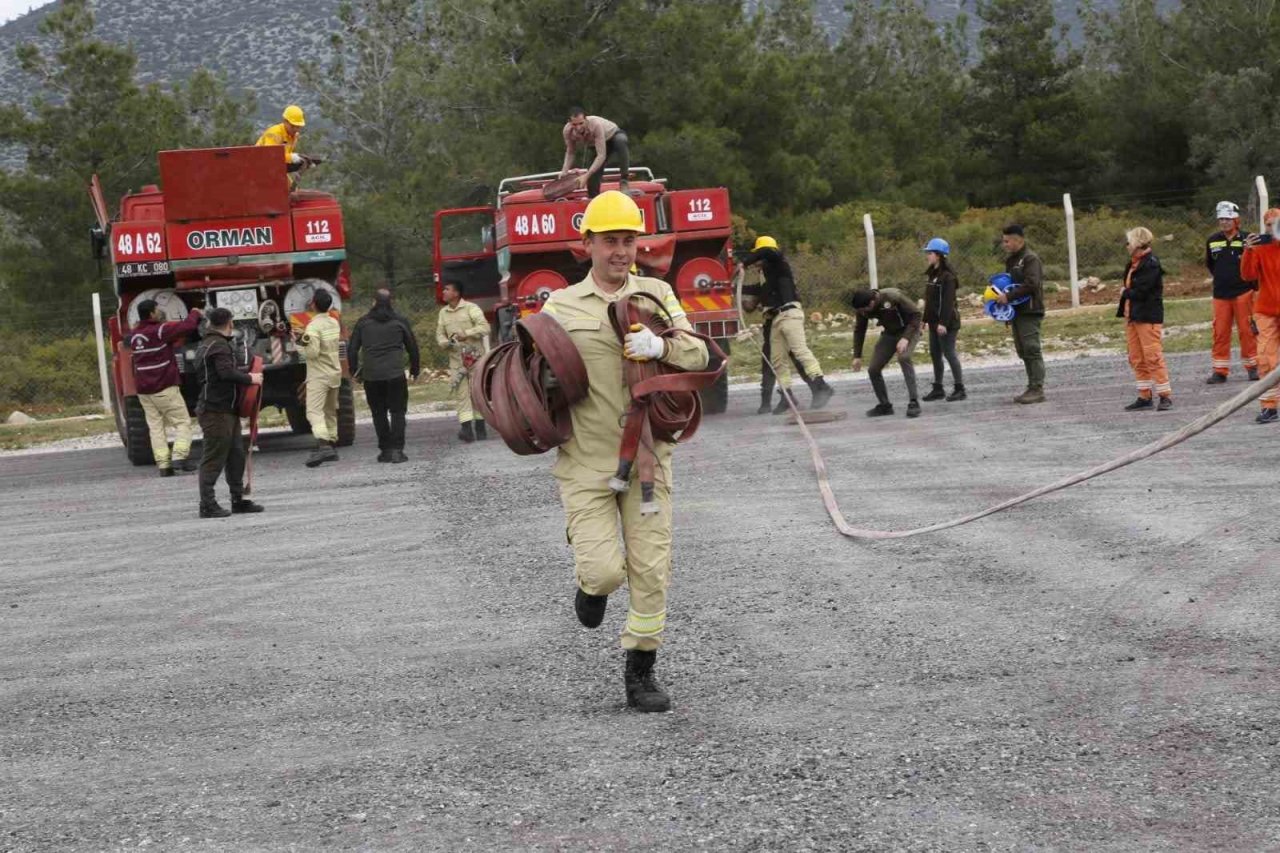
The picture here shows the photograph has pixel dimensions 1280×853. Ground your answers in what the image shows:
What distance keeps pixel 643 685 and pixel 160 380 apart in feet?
37.8

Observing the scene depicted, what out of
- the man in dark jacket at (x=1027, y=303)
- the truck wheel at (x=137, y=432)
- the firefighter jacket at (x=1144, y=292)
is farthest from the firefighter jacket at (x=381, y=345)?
the firefighter jacket at (x=1144, y=292)

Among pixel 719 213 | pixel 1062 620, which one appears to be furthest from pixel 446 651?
pixel 719 213

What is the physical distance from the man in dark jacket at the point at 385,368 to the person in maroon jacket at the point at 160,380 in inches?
67.6

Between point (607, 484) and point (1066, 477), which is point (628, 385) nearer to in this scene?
point (607, 484)

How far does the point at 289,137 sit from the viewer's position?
18438mm

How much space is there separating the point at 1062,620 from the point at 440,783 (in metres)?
3.05

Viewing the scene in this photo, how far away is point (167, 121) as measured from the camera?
35.8 m

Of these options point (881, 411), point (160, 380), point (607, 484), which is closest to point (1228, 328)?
point (881, 411)

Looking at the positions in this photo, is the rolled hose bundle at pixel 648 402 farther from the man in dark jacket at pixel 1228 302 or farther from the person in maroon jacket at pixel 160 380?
the man in dark jacket at pixel 1228 302

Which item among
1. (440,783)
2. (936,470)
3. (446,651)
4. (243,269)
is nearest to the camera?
(440,783)

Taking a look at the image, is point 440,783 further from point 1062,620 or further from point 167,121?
point 167,121

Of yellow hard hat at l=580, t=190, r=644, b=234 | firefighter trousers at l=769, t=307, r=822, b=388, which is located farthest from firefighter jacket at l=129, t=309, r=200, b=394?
yellow hard hat at l=580, t=190, r=644, b=234

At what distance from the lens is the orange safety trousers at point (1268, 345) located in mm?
13211

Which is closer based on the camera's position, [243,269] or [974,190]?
[243,269]
